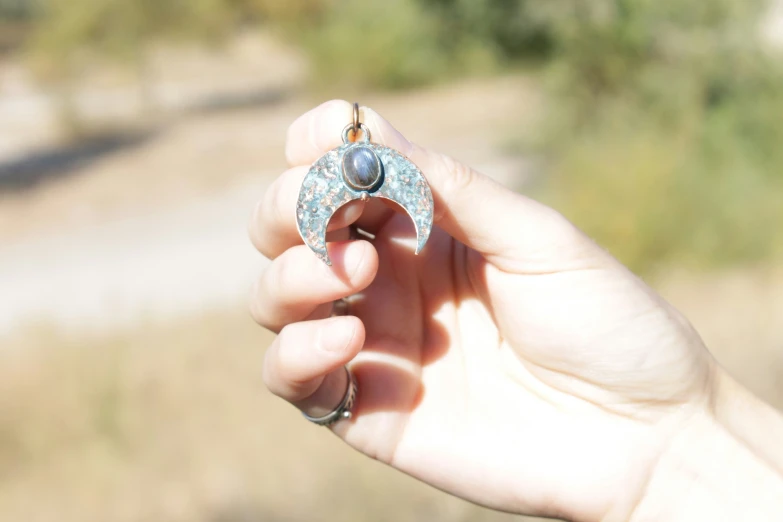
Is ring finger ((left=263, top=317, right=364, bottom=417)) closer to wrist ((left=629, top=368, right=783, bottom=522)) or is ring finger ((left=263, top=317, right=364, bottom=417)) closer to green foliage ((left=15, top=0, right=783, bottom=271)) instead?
wrist ((left=629, top=368, right=783, bottom=522))

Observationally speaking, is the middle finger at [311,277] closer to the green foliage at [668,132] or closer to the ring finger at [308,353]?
the ring finger at [308,353]

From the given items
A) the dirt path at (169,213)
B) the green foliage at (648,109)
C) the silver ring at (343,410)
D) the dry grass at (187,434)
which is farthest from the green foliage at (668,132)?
the silver ring at (343,410)

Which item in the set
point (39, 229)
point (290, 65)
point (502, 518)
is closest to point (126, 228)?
point (39, 229)

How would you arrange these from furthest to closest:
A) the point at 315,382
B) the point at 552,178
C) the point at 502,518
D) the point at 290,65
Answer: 1. the point at 290,65
2. the point at 552,178
3. the point at 502,518
4. the point at 315,382

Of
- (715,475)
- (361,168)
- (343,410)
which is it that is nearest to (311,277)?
(361,168)

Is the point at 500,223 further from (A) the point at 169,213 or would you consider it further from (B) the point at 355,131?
(A) the point at 169,213

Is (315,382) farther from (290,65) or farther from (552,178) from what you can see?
(290,65)

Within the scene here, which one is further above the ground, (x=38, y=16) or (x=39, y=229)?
(x=38, y=16)
